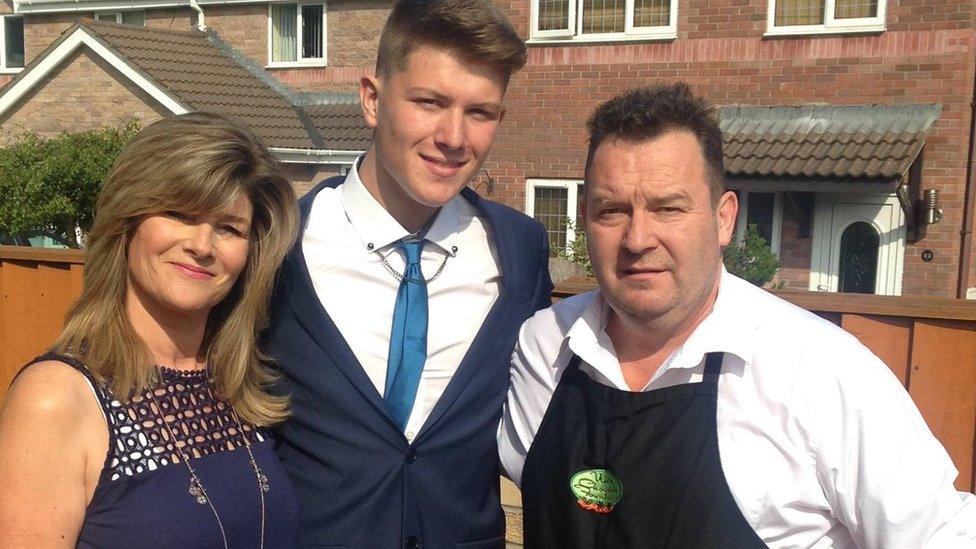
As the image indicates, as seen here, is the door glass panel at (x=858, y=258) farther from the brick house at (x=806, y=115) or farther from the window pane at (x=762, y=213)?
the window pane at (x=762, y=213)

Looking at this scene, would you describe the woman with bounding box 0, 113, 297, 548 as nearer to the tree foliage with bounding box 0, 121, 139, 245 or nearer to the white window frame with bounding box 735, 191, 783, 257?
the white window frame with bounding box 735, 191, 783, 257

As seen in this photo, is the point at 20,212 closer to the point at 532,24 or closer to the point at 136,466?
the point at 532,24

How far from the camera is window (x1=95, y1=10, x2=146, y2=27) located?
1573 cm

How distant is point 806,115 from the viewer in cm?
1050

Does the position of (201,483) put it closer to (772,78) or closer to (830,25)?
(772,78)

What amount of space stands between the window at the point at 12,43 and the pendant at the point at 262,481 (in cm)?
1767

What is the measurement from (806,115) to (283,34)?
8395 mm

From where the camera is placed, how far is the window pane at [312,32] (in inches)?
558

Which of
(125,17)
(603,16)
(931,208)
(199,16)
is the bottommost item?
(931,208)

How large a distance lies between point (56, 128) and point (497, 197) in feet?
23.6

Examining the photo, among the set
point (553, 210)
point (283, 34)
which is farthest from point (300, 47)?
point (553, 210)

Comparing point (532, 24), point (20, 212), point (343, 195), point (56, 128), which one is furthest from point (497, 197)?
point (343, 195)

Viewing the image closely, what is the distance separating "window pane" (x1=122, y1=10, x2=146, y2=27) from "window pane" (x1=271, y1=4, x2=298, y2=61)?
2.77 meters

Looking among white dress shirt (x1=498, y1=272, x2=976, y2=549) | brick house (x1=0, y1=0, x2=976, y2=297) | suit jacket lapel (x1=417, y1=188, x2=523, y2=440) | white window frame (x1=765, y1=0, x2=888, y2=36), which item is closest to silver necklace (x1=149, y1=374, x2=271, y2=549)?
suit jacket lapel (x1=417, y1=188, x2=523, y2=440)
